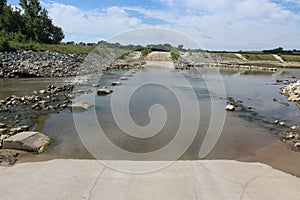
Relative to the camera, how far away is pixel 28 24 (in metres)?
45.8

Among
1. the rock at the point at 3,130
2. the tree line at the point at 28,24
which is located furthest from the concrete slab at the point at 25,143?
the tree line at the point at 28,24

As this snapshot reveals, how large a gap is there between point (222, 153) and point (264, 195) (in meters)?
2.82

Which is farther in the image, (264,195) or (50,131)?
(50,131)

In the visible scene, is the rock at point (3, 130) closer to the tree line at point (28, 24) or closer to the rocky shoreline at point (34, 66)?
the rocky shoreline at point (34, 66)

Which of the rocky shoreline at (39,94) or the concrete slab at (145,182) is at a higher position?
the rocky shoreline at (39,94)

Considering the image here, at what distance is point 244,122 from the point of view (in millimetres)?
11234

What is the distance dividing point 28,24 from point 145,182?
4823 cm

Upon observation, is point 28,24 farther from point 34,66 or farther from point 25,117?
point 25,117

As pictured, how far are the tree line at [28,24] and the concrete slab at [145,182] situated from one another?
3784 cm

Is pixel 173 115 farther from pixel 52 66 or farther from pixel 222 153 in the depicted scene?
pixel 52 66

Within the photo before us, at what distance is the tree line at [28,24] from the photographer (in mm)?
42656

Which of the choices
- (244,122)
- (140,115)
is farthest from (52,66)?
(244,122)

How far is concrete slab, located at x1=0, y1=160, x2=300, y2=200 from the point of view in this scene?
455 cm

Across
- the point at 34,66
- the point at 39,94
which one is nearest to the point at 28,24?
the point at 34,66
